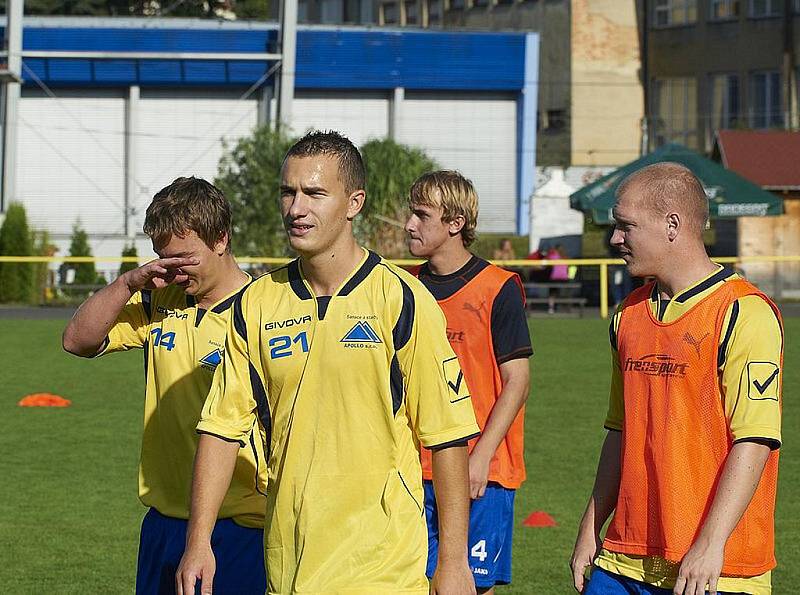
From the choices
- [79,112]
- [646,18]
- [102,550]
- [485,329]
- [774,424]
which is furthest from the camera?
[646,18]

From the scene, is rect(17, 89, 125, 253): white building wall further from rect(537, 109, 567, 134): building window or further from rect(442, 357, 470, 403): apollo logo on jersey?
rect(442, 357, 470, 403): apollo logo on jersey

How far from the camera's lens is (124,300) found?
500cm

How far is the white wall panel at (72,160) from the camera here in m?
42.6

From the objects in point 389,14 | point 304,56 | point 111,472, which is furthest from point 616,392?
point 389,14

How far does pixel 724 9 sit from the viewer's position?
4959 cm

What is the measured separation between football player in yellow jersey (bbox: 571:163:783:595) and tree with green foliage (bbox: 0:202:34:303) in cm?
2859

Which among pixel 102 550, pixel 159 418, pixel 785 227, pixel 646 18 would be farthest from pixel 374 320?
pixel 646 18

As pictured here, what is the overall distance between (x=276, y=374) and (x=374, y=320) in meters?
0.33

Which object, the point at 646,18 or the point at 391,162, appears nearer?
the point at 391,162

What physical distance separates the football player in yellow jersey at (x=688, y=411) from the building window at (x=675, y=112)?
156 ft

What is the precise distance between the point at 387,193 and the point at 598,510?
32.0 metres

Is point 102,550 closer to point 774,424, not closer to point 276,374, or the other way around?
point 276,374

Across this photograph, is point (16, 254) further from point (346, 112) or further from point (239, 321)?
point (239, 321)


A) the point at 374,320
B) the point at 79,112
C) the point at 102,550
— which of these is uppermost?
the point at 79,112
